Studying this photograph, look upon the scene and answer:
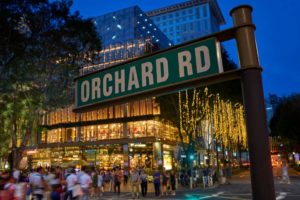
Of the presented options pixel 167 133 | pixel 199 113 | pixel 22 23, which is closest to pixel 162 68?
pixel 22 23

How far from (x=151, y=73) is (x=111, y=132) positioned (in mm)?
49484

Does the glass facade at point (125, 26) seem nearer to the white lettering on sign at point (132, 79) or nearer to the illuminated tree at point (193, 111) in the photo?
the illuminated tree at point (193, 111)

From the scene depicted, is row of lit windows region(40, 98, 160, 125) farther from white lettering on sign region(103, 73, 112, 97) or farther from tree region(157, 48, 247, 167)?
white lettering on sign region(103, 73, 112, 97)

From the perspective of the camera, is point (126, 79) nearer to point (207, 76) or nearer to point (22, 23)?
point (207, 76)

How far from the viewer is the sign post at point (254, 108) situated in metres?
2.77

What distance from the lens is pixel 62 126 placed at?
56.5 meters

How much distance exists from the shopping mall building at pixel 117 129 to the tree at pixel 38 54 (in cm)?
2098

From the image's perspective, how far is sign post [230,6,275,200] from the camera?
2.77 meters

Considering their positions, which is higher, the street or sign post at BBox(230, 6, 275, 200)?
sign post at BBox(230, 6, 275, 200)

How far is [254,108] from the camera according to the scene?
9.48 ft

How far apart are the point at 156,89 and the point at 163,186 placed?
1981cm

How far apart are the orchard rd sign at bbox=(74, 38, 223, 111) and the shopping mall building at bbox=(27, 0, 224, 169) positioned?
39964mm

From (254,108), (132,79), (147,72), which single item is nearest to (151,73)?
(147,72)

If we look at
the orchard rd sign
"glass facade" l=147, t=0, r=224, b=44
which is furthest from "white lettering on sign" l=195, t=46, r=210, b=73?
"glass facade" l=147, t=0, r=224, b=44
